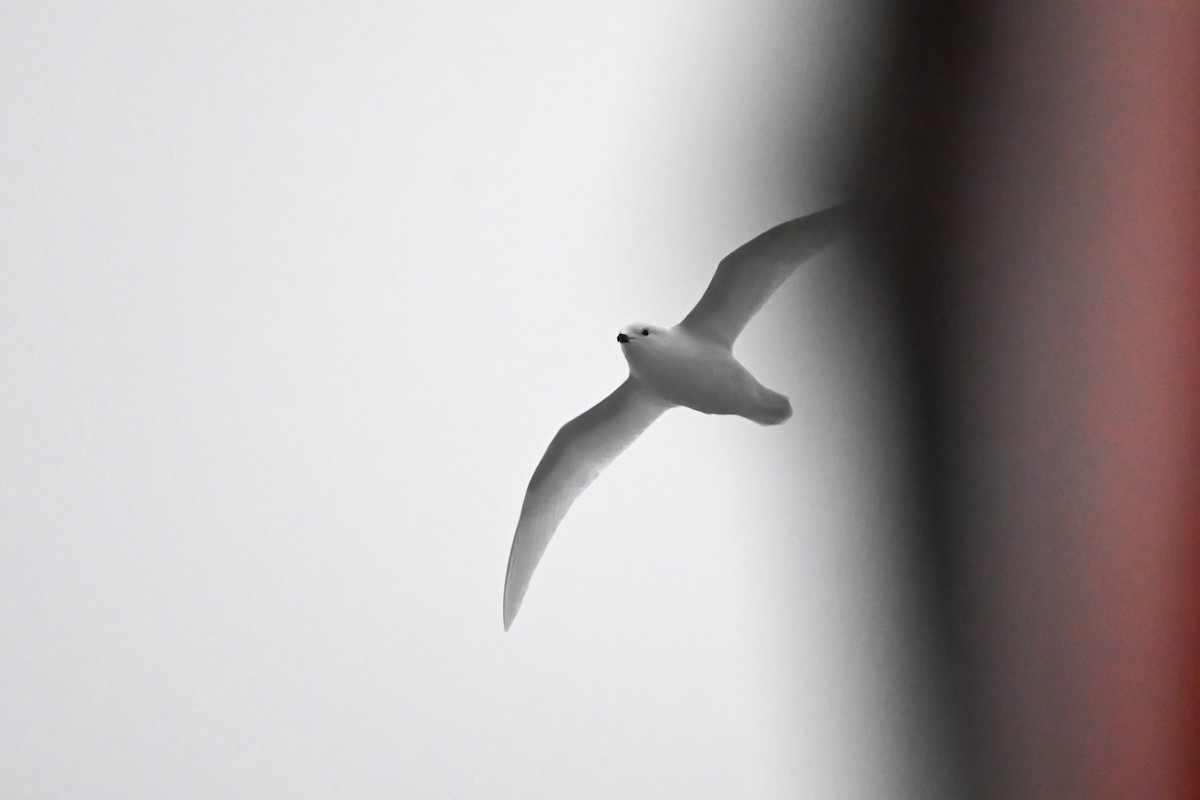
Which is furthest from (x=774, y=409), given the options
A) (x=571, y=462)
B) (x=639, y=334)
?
(x=571, y=462)

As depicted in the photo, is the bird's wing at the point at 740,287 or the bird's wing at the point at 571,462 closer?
the bird's wing at the point at 740,287

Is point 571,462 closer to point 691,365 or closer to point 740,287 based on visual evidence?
point 691,365

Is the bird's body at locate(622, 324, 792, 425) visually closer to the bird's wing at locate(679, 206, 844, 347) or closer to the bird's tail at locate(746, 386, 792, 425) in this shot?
the bird's wing at locate(679, 206, 844, 347)

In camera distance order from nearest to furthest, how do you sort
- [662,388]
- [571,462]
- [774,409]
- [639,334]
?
[774,409]
[639,334]
[662,388]
[571,462]

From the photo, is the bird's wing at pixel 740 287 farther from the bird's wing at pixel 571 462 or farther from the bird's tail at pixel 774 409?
the bird's wing at pixel 571 462

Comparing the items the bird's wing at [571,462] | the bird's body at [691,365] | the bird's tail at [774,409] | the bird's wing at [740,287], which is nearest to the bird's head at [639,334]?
the bird's body at [691,365]

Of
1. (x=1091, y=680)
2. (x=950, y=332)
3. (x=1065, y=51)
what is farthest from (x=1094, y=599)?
(x=1065, y=51)

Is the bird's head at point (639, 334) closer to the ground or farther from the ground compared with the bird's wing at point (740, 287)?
closer to the ground

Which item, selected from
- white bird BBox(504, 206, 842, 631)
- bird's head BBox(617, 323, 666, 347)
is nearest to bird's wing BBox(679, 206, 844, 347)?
white bird BBox(504, 206, 842, 631)
